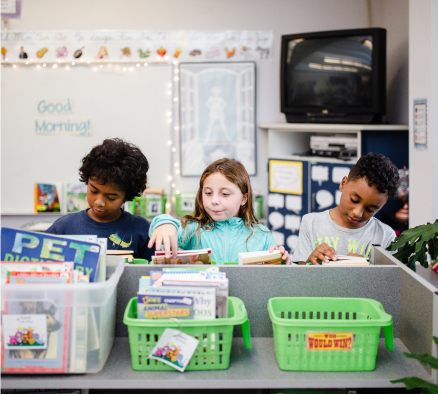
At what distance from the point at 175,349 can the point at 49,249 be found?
415mm

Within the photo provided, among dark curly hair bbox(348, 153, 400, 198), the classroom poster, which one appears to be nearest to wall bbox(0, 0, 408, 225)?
the classroom poster

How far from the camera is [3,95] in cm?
404

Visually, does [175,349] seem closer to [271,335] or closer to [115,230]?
[271,335]

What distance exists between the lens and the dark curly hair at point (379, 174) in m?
1.90

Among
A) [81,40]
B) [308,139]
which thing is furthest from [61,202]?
[308,139]

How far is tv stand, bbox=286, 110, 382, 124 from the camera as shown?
343 centimetres

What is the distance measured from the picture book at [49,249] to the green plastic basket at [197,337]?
6.9 inches

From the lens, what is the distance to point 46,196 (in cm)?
409

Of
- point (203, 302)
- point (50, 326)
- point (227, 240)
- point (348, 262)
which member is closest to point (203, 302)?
point (203, 302)

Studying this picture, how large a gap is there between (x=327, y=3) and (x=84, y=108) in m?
2.16

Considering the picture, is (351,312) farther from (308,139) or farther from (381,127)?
(308,139)

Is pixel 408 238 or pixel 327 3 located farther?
pixel 327 3

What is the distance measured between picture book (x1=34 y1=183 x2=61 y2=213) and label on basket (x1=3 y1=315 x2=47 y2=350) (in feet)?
9.95

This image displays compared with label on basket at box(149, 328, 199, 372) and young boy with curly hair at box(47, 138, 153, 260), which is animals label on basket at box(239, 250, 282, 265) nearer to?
label on basket at box(149, 328, 199, 372)
